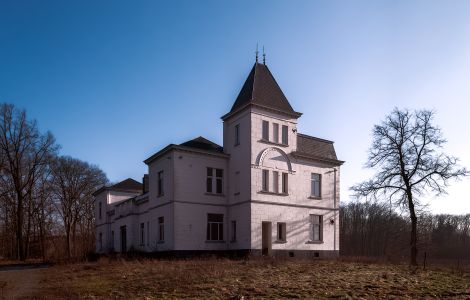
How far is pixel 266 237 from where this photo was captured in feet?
102

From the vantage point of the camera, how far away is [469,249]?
79688 mm

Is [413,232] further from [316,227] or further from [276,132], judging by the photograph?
[276,132]

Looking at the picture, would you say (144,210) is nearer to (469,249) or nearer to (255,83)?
(255,83)

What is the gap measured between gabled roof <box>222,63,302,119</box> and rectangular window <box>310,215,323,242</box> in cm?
855

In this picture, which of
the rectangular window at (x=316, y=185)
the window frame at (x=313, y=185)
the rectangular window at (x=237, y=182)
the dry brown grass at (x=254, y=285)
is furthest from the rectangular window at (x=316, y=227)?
the dry brown grass at (x=254, y=285)

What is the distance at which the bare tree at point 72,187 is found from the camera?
175 feet

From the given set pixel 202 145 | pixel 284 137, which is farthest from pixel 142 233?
pixel 284 137

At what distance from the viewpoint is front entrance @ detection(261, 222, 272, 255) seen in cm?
3033

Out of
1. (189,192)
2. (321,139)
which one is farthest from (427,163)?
(189,192)

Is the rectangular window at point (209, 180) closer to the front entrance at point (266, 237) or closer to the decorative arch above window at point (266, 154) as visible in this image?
the decorative arch above window at point (266, 154)

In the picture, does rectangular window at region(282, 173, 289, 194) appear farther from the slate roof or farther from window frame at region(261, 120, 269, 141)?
the slate roof

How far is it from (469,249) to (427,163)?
60817mm

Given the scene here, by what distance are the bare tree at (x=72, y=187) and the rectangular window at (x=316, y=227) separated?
33232 mm

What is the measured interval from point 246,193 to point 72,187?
3327 cm
